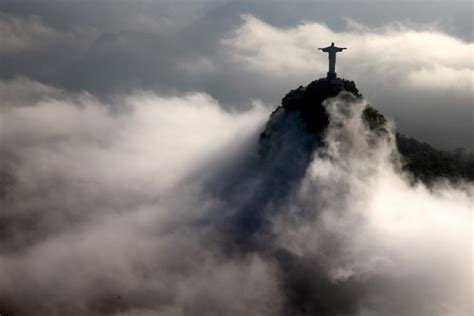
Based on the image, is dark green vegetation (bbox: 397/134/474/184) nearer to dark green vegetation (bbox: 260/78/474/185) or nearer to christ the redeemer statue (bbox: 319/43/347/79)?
dark green vegetation (bbox: 260/78/474/185)

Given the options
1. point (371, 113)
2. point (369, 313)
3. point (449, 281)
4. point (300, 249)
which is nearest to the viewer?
point (369, 313)

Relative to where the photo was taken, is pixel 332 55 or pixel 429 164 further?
pixel 429 164

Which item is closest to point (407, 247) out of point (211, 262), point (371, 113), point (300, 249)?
point (300, 249)

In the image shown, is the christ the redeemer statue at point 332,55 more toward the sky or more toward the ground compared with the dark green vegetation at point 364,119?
more toward the sky

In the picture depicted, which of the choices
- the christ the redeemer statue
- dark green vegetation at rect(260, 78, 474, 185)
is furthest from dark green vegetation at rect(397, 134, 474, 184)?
the christ the redeemer statue

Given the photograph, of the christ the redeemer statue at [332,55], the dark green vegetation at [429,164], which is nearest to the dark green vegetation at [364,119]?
the dark green vegetation at [429,164]

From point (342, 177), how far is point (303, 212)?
12918 mm

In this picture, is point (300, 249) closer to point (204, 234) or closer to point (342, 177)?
point (342, 177)

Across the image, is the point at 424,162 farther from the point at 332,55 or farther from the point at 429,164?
the point at 332,55

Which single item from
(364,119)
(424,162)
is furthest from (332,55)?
(424,162)

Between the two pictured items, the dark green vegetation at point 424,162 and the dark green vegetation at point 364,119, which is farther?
the dark green vegetation at point 424,162

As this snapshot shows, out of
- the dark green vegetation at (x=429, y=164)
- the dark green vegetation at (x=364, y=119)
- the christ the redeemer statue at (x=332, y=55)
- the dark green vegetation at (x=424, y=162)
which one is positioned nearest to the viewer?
the christ the redeemer statue at (x=332, y=55)

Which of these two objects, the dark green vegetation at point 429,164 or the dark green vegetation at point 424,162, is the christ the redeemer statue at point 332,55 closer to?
the dark green vegetation at point 424,162

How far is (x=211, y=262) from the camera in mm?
113625
